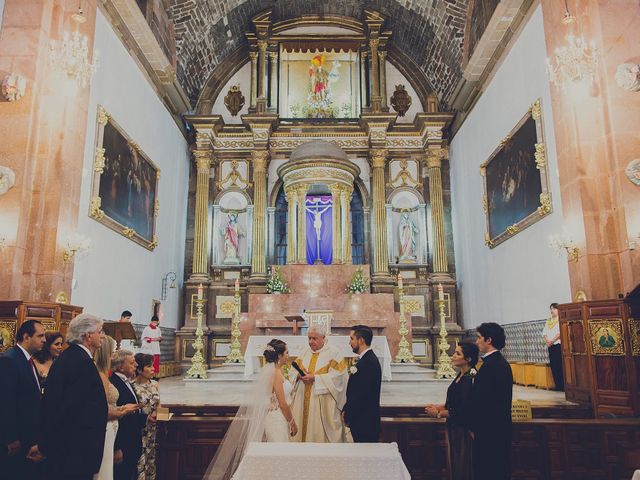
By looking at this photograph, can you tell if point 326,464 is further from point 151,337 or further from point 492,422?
point 151,337

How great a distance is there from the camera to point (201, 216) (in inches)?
620

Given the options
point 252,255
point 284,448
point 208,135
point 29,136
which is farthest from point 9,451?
point 208,135

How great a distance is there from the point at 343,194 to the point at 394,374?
5737mm

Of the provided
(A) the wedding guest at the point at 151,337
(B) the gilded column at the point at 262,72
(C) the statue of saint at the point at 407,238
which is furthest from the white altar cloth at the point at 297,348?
(B) the gilded column at the point at 262,72

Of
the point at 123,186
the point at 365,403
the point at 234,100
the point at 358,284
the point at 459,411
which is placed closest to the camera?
the point at 459,411

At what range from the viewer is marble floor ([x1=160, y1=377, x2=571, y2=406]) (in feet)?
23.9

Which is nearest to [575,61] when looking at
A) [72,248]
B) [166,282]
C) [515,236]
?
[515,236]

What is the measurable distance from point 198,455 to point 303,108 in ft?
42.8

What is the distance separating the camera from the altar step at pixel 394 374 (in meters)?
10.5

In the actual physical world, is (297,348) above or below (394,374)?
above

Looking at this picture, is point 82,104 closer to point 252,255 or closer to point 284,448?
point 284,448

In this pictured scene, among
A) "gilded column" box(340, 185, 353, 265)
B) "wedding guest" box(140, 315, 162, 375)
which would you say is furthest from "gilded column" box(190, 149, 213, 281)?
"wedding guest" box(140, 315, 162, 375)

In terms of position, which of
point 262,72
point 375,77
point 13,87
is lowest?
point 13,87

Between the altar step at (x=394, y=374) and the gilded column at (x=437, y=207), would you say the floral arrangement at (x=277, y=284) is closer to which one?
the altar step at (x=394, y=374)
